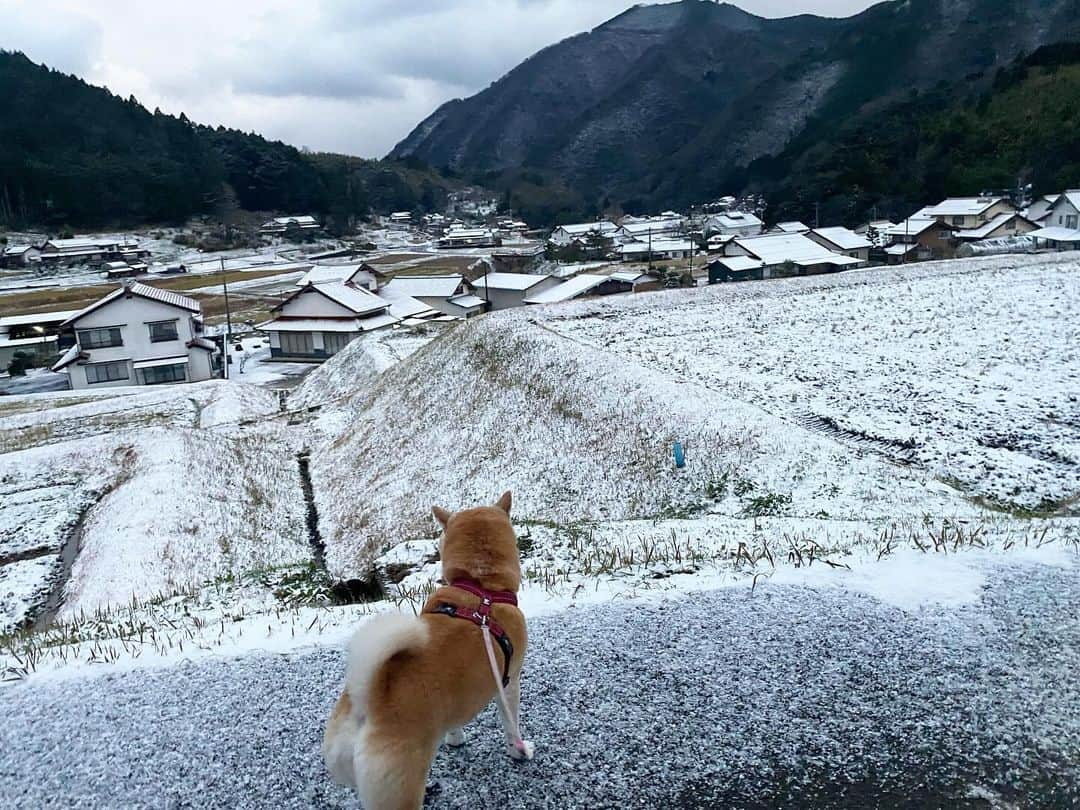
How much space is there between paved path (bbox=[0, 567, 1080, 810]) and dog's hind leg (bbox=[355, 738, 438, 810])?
3.05ft

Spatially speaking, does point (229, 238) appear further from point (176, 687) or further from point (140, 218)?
point (176, 687)

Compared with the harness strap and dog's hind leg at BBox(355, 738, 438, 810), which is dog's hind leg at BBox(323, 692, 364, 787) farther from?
the harness strap

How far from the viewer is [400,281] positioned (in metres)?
57.2

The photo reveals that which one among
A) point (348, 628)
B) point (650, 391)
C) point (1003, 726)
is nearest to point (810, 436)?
point (650, 391)

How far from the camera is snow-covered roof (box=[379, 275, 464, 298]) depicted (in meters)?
53.3

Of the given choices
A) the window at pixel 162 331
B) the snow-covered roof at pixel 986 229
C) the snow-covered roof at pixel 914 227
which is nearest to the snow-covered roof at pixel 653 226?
the snow-covered roof at pixel 914 227

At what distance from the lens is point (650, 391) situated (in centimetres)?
1731

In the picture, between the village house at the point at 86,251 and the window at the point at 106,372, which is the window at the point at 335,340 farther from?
the village house at the point at 86,251

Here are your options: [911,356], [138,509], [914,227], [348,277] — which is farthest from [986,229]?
[138,509]

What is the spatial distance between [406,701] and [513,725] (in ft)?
3.59

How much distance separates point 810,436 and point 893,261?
5132cm

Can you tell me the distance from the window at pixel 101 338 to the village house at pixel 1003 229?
2593 inches

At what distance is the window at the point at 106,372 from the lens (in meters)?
37.4

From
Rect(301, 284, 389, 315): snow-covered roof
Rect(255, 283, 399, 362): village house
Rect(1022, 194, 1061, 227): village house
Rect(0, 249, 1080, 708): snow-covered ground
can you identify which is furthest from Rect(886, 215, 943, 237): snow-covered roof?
Rect(255, 283, 399, 362): village house
